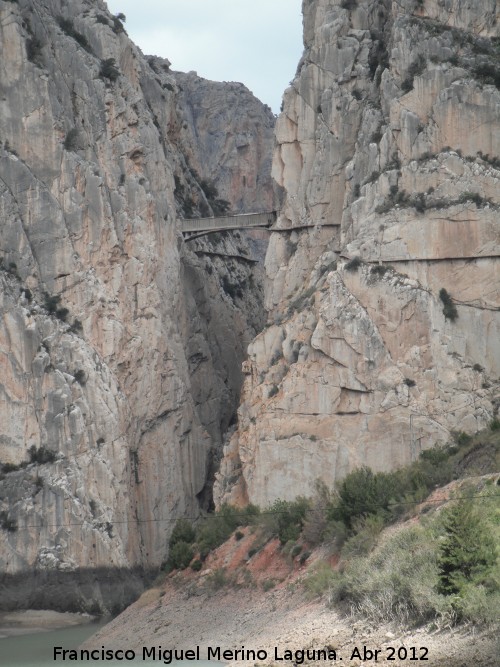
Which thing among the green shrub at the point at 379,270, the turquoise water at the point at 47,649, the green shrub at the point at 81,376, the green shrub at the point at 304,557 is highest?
the green shrub at the point at 379,270

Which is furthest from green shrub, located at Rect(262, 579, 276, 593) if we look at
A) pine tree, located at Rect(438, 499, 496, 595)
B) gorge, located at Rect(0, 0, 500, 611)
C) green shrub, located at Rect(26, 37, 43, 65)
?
green shrub, located at Rect(26, 37, 43, 65)

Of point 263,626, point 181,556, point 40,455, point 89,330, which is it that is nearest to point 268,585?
point 263,626

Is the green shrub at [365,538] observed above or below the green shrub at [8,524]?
above

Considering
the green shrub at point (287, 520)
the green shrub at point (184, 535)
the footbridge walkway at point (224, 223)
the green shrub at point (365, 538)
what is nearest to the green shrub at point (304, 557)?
the green shrub at point (287, 520)

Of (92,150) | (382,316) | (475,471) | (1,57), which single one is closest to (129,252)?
(92,150)

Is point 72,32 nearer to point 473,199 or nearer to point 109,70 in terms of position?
point 109,70

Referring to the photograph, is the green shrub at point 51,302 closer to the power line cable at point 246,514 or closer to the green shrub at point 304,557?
the power line cable at point 246,514

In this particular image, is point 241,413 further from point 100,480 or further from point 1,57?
point 1,57

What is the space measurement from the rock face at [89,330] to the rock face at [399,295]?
632 cm

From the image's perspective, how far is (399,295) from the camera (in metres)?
66.9

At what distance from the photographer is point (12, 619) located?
6750 centimetres

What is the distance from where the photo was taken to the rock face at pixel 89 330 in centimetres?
7025

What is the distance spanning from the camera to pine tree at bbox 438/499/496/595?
3875 centimetres

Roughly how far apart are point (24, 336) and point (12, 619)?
1311 centimetres
